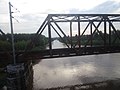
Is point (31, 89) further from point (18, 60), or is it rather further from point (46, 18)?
point (46, 18)

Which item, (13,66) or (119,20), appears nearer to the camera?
(13,66)

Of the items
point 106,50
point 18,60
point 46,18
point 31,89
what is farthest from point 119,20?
point 31,89

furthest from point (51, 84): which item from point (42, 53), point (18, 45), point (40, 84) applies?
point (18, 45)

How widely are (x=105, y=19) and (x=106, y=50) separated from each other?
3173 millimetres

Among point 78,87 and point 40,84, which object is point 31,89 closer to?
point 40,84

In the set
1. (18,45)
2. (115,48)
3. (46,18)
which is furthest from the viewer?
(18,45)

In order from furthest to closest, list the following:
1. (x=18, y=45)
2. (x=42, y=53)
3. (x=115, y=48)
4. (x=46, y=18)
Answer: (x=18, y=45) → (x=115, y=48) → (x=42, y=53) → (x=46, y=18)

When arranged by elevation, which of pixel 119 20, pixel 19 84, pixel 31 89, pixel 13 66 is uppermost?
pixel 119 20

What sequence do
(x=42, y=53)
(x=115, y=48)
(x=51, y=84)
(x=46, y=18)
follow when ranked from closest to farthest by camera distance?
1. (x=46, y=18)
2. (x=42, y=53)
3. (x=115, y=48)
4. (x=51, y=84)

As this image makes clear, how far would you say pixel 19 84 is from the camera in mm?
16984

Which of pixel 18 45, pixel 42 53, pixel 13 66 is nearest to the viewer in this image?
pixel 13 66

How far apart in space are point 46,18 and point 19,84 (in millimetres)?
6098

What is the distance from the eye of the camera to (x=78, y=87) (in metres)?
22.9

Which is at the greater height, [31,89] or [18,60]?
[18,60]
